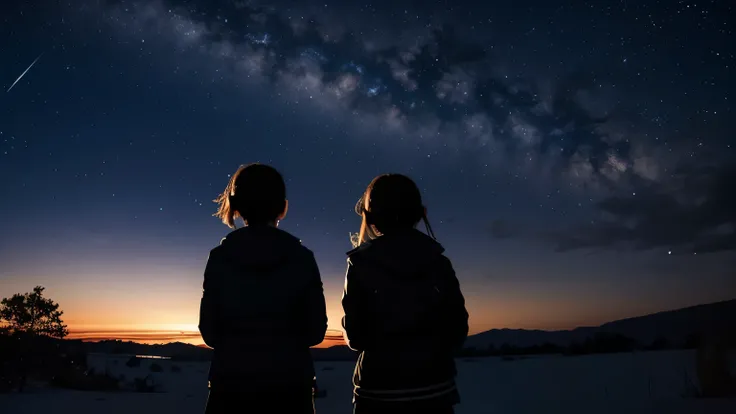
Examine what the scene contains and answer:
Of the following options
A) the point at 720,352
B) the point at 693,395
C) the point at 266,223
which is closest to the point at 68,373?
the point at 266,223

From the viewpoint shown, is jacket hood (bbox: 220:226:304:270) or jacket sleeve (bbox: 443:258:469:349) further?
jacket sleeve (bbox: 443:258:469:349)

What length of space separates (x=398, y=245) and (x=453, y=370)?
2.47 feet

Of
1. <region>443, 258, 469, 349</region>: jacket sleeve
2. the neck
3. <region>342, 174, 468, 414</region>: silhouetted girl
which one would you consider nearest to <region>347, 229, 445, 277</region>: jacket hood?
<region>342, 174, 468, 414</region>: silhouetted girl

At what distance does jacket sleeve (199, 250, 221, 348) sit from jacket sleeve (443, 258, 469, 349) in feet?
3.99

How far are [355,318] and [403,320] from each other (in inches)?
10.3

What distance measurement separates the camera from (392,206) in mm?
3041

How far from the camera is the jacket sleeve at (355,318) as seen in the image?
2.84 m

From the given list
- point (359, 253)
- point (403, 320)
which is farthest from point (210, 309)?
point (403, 320)

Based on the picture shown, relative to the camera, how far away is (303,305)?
270 cm

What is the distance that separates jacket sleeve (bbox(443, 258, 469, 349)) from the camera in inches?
114

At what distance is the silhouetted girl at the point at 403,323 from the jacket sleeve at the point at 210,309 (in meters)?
0.68

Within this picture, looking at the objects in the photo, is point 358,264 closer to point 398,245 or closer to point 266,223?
point 398,245

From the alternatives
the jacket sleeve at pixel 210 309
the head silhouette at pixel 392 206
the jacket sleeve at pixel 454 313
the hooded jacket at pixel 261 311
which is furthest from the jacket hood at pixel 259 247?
the jacket sleeve at pixel 454 313

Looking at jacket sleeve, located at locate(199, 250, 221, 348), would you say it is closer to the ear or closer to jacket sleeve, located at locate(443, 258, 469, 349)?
the ear
